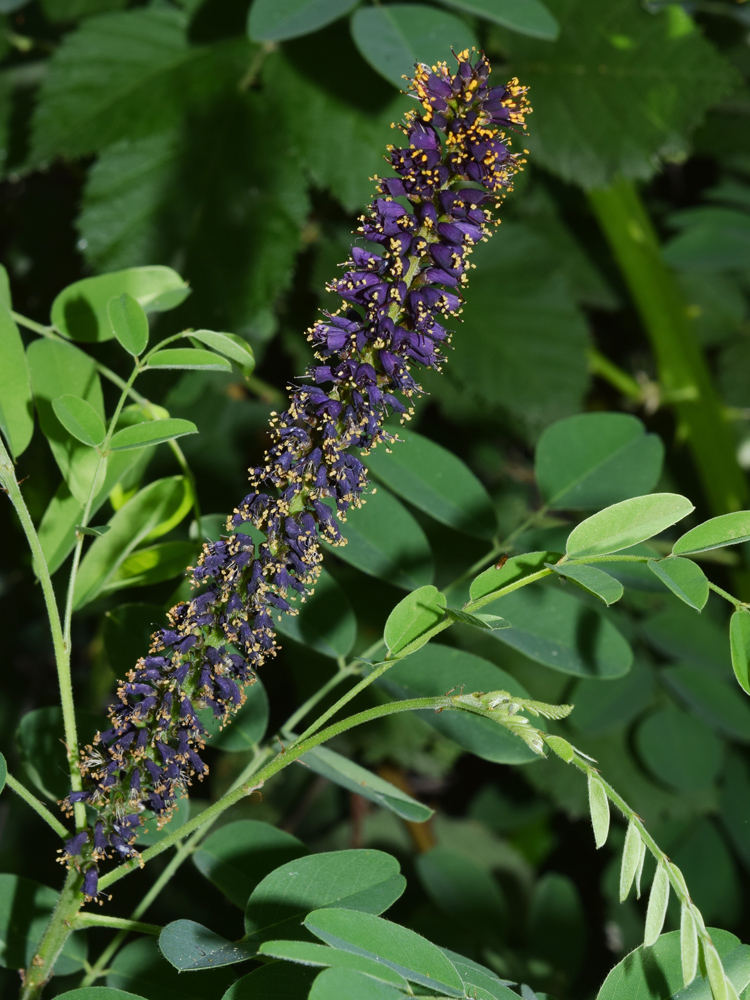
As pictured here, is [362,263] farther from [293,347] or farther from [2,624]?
[2,624]

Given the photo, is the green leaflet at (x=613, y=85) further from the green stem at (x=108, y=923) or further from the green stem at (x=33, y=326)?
the green stem at (x=108, y=923)

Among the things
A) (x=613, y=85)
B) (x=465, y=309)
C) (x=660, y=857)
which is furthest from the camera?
(x=465, y=309)

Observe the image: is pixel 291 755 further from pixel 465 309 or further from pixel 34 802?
pixel 465 309

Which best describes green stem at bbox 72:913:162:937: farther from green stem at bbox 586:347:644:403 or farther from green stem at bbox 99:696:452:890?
green stem at bbox 586:347:644:403

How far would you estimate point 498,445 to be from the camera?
4.81 feet

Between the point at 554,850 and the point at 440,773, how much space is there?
0.31 metres

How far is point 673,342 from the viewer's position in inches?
54.2

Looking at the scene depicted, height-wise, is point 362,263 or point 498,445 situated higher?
point 362,263

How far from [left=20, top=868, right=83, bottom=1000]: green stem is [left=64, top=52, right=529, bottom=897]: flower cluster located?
21 millimetres

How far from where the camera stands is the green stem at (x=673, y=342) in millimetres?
1322

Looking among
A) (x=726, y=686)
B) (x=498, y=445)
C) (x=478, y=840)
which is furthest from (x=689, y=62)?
(x=478, y=840)

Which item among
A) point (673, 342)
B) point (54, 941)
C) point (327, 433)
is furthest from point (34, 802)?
point (673, 342)

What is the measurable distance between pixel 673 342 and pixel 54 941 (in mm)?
1199

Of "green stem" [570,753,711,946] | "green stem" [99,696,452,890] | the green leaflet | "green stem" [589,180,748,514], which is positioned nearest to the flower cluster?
"green stem" [99,696,452,890]
